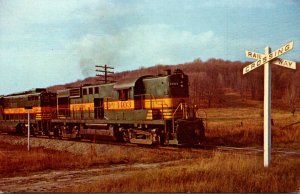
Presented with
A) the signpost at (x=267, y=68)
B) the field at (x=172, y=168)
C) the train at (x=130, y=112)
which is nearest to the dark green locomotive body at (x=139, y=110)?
the train at (x=130, y=112)

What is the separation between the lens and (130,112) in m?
16.1

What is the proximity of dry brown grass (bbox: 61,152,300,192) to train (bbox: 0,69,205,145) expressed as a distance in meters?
5.13

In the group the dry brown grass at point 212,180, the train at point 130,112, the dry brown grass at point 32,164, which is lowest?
the dry brown grass at point 32,164

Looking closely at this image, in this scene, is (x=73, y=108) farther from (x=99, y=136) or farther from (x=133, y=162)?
(x=133, y=162)

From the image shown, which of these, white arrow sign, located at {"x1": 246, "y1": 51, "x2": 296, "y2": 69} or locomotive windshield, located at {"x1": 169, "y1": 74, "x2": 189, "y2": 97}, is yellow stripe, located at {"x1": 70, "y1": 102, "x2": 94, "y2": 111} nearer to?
locomotive windshield, located at {"x1": 169, "y1": 74, "x2": 189, "y2": 97}

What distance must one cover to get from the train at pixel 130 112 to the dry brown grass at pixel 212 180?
A: 5.13m

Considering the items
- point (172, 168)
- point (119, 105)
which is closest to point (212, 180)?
point (172, 168)

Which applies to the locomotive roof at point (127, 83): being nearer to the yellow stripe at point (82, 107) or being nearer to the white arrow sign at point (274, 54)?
the yellow stripe at point (82, 107)

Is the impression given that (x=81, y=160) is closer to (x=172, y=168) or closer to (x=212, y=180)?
(x=172, y=168)

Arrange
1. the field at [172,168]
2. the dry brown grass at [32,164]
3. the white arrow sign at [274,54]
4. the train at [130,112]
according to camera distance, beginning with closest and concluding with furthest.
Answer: the field at [172,168] → the white arrow sign at [274,54] → the dry brown grass at [32,164] → the train at [130,112]

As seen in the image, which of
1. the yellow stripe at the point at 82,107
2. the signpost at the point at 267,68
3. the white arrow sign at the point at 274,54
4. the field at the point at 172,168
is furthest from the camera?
the yellow stripe at the point at 82,107

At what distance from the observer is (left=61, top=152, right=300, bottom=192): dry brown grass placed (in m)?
7.72

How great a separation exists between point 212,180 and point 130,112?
8.37 metres

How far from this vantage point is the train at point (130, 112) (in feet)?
48.4
